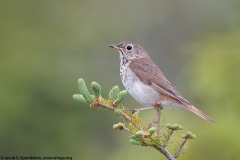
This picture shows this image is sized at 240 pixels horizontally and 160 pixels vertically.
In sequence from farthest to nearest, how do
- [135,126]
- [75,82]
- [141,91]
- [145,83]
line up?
[75,82] → [145,83] → [141,91] → [135,126]

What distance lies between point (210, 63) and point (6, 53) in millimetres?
3556

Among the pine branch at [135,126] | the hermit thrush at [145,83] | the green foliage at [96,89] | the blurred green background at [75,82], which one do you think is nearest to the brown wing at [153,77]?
the hermit thrush at [145,83]

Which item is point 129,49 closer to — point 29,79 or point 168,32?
point 29,79

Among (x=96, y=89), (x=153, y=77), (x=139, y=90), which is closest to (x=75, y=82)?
(x=153, y=77)

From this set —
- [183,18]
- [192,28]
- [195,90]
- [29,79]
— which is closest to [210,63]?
[195,90]

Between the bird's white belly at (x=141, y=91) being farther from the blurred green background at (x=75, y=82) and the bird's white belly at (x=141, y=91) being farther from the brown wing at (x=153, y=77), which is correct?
the blurred green background at (x=75, y=82)

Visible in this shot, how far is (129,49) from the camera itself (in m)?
7.41

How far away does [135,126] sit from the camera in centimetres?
491

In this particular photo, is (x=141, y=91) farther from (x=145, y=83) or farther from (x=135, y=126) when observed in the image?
(x=135, y=126)

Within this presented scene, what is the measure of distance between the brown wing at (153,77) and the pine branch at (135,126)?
1362 millimetres

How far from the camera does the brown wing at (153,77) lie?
660cm

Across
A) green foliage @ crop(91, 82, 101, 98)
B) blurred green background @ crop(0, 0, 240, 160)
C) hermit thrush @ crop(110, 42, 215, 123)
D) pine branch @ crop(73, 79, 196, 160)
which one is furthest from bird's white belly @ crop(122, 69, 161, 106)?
green foliage @ crop(91, 82, 101, 98)

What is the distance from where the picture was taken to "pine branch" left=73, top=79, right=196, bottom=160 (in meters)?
4.70

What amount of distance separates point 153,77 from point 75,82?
3236mm
